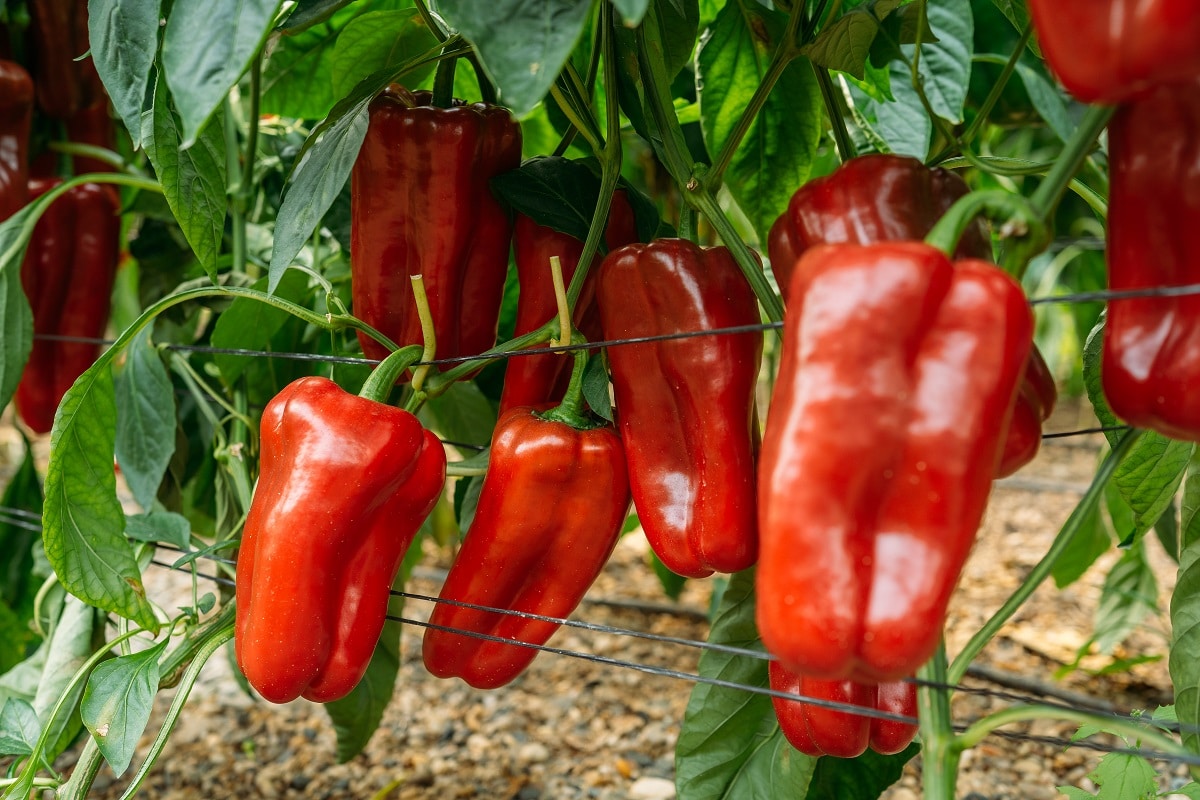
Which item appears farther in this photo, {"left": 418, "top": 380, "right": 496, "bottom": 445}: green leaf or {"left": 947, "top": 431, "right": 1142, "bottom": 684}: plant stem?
{"left": 418, "top": 380, "right": 496, "bottom": 445}: green leaf

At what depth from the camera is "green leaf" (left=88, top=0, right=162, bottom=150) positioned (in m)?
0.65

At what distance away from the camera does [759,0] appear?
0.97 m

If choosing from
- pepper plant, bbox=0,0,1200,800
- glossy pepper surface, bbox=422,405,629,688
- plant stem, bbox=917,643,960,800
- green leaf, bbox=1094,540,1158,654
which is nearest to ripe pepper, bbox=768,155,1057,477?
pepper plant, bbox=0,0,1200,800

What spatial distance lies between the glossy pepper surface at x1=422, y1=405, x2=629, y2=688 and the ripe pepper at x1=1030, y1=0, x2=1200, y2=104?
40 cm

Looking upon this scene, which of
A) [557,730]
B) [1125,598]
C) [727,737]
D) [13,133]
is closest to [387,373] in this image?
[727,737]

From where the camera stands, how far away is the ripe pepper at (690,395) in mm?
717

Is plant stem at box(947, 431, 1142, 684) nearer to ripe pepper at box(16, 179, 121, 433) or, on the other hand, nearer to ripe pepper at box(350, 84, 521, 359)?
ripe pepper at box(350, 84, 521, 359)

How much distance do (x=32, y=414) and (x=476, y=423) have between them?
598mm

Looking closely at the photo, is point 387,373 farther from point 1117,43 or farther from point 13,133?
point 13,133

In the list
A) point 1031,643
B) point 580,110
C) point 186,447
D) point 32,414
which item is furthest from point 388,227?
point 1031,643

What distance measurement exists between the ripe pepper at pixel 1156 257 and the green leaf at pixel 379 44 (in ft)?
2.16

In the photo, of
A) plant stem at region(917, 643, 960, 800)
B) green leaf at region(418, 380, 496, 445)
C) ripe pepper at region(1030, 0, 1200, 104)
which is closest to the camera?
ripe pepper at region(1030, 0, 1200, 104)

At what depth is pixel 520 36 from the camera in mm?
514

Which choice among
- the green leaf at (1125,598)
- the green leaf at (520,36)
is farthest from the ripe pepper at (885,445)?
the green leaf at (1125,598)
